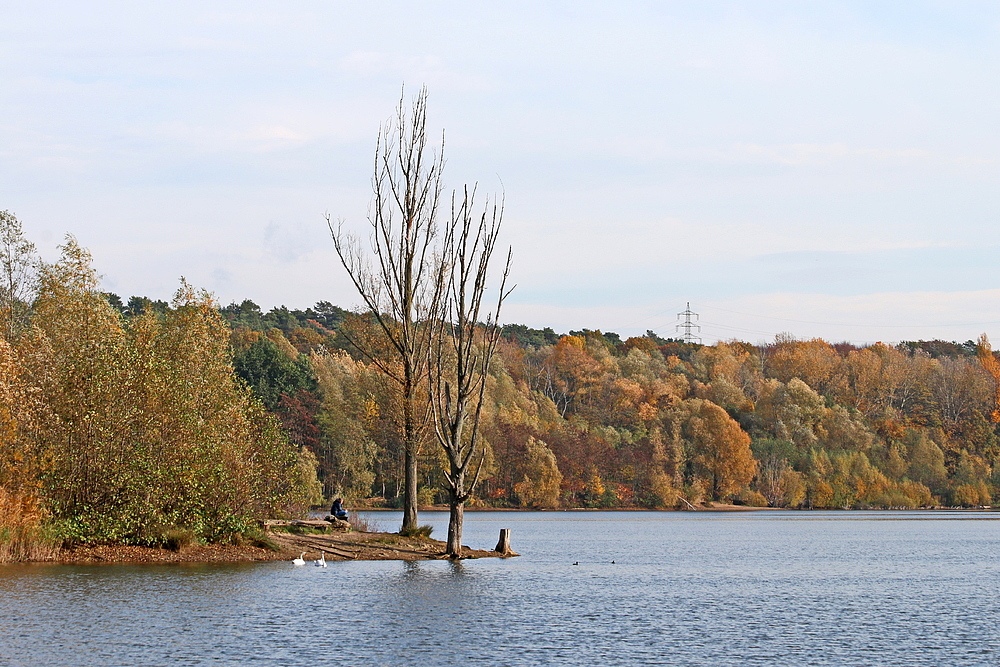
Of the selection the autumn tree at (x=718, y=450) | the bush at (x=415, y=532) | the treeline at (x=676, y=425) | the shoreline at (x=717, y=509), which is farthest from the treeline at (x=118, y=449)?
the autumn tree at (x=718, y=450)

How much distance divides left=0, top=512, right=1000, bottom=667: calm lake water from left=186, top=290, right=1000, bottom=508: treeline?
2024 inches

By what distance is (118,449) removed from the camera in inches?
1586

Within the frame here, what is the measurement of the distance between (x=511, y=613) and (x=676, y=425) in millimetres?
97219

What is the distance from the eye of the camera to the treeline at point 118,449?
3888 cm

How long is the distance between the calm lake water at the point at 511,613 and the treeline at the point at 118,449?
2640mm

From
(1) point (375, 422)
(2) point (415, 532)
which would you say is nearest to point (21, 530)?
(2) point (415, 532)

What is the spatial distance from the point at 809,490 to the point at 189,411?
9749 centimetres

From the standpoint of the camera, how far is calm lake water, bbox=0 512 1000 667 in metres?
24.0

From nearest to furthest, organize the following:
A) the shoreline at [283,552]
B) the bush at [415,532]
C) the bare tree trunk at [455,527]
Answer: the shoreline at [283,552], the bare tree trunk at [455,527], the bush at [415,532]

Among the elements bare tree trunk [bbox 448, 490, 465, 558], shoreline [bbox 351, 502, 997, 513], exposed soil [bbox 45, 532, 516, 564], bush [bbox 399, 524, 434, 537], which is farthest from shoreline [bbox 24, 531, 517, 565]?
shoreline [bbox 351, 502, 997, 513]

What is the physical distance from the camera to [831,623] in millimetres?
30219

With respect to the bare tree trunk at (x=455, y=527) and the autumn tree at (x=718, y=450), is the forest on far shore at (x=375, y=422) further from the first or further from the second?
the bare tree trunk at (x=455, y=527)

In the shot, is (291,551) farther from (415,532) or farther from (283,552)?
(415,532)

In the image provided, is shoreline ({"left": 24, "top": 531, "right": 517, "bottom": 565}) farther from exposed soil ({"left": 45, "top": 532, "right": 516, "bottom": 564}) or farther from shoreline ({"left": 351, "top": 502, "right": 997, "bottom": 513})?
shoreline ({"left": 351, "top": 502, "right": 997, "bottom": 513})
